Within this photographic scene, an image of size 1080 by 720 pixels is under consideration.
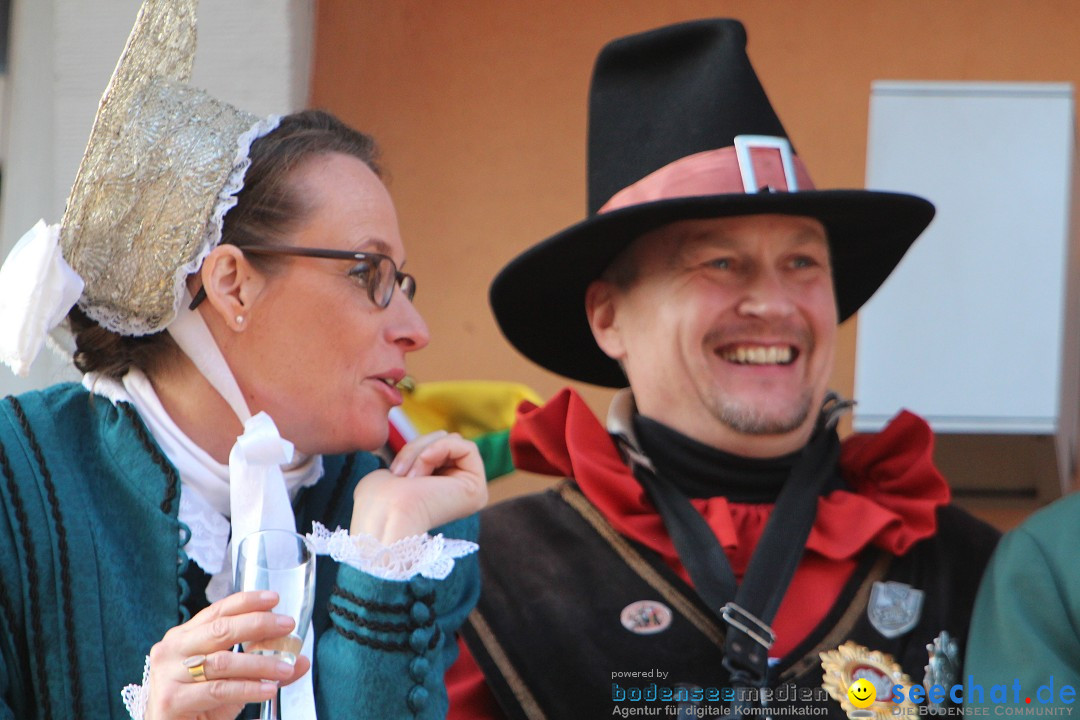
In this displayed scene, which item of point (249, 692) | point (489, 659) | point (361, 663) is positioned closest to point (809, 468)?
point (489, 659)

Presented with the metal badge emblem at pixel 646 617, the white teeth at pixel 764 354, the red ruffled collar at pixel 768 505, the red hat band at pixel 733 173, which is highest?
the red hat band at pixel 733 173

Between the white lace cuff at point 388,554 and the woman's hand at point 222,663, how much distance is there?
0.33 m

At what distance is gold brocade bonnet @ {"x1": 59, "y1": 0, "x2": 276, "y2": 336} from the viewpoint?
250 cm

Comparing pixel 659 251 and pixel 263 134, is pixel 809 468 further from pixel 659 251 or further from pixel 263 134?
pixel 263 134

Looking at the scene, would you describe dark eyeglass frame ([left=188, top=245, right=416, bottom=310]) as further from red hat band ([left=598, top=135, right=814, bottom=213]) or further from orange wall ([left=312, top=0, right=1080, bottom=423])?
orange wall ([left=312, top=0, right=1080, bottom=423])

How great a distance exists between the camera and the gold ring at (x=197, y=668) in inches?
78.3

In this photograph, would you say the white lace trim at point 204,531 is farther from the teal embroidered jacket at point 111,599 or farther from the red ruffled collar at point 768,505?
the red ruffled collar at point 768,505

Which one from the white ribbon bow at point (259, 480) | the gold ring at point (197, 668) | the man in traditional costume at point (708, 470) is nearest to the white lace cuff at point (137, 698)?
the gold ring at point (197, 668)

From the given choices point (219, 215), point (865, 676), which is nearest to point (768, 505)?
point (865, 676)

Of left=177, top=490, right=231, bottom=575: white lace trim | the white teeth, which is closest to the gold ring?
left=177, top=490, right=231, bottom=575: white lace trim

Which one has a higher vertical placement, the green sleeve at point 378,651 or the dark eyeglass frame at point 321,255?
A: the dark eyeglass frame at point 321,255

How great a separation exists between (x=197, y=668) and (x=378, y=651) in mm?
401

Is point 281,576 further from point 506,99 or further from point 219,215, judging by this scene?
point 506,99

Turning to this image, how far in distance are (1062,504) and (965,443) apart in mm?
1252
